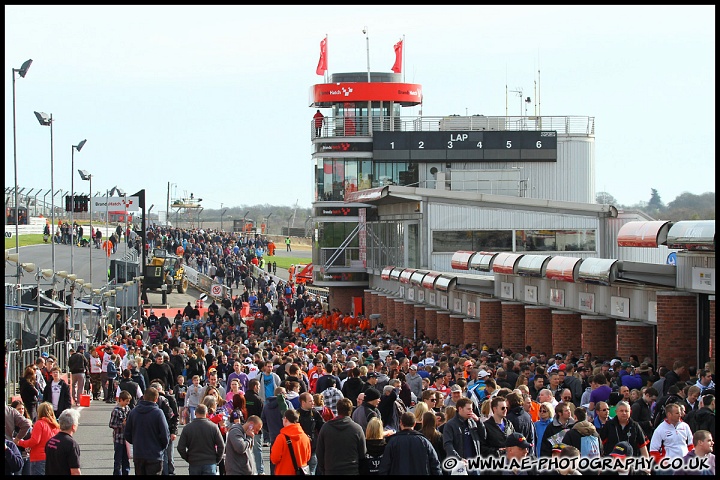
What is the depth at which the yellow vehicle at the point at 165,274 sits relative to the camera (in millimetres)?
66312

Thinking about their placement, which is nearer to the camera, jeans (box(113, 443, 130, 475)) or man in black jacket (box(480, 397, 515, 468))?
man in black jacket (box(480, 397, 515, 468))

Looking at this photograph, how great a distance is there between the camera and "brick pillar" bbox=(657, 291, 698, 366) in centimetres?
2252

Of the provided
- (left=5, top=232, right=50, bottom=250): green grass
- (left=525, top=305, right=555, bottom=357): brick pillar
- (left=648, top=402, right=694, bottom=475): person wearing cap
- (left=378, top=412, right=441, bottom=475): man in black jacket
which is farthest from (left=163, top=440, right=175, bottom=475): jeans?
(left=5, top=232, right=50, bottom=250): green grass

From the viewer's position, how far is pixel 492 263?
110ft

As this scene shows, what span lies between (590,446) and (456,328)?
2759 cm

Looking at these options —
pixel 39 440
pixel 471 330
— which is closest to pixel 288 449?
pixel 39 440

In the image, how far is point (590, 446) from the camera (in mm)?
11688

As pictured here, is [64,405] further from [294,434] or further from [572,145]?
[572,145]

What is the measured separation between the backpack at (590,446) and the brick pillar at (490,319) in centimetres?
2327

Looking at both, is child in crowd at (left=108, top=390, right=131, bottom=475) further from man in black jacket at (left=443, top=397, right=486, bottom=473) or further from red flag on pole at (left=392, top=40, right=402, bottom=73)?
red flag on pole at (left=392, top=40, right=402, bottom=73)

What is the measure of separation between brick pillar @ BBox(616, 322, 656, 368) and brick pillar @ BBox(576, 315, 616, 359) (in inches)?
83.5

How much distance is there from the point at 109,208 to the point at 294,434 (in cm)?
8303

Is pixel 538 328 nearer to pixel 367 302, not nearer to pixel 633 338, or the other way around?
pixel 633 338

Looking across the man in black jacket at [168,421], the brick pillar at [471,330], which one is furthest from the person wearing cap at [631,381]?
the brick pillar at [471,330]
